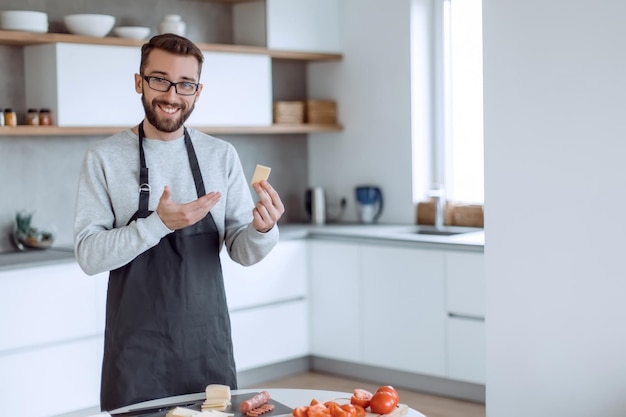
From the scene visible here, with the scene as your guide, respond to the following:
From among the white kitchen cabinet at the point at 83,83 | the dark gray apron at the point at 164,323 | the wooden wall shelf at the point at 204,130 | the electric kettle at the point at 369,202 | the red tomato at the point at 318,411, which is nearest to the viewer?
the red tomato at the point at 318,411

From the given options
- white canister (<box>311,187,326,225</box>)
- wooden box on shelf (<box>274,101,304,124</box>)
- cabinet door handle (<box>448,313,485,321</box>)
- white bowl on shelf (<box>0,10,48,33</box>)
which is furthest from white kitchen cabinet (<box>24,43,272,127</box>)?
cabinet door handle (<box>448,313,485,321</box>)

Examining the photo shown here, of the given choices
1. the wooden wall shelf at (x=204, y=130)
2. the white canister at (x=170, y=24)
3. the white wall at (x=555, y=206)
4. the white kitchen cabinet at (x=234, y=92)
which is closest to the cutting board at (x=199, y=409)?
the white wall at (x=555, y=206)

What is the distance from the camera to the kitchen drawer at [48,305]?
13.8 feet

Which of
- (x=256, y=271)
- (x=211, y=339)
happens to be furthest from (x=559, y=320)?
(x=256, y=271)

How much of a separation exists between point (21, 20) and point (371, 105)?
2.16 metres

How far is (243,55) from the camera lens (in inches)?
210

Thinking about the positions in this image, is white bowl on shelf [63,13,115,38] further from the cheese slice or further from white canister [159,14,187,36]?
the cheese slice

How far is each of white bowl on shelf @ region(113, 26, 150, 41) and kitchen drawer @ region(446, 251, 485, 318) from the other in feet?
6.13

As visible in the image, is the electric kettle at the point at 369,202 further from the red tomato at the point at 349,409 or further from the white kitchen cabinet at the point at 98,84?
the red tomato at the point at 349,409

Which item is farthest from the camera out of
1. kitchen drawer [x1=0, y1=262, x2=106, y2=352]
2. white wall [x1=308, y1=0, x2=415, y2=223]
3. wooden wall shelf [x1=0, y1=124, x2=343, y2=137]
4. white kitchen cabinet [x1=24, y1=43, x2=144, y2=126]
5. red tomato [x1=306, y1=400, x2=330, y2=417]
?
white wall [x1=308, y1=0, x2=415, y2=223]

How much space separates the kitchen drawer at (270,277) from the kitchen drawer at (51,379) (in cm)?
79

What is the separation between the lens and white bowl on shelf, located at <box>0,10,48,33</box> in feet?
14.6

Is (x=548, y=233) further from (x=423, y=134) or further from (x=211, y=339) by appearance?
(x=423, y=134)

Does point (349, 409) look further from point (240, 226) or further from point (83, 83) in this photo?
point (83, 83)
